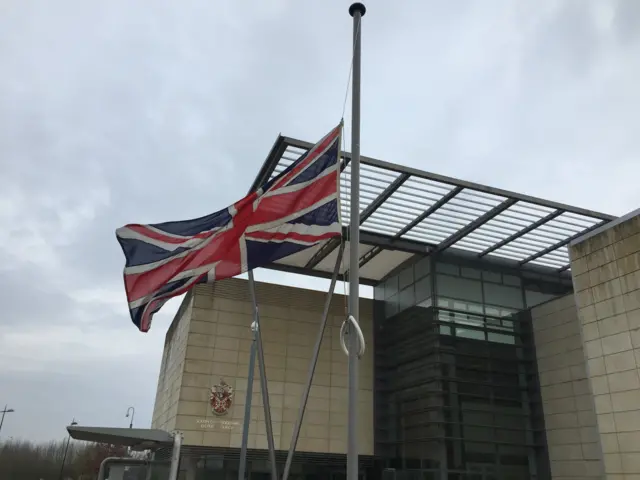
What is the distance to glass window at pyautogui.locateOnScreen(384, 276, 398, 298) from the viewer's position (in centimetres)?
2927

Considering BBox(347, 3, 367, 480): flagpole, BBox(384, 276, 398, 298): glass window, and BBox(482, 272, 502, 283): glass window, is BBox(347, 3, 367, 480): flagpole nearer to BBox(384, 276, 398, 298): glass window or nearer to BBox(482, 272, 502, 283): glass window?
BBox(482, 272, 502, 283): glass window

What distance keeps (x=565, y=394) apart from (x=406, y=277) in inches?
353

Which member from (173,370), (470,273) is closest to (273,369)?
(173,370)

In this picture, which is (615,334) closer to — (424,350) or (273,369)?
(424,350)

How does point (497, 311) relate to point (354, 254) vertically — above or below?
above

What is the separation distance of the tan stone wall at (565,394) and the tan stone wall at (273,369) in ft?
26.9

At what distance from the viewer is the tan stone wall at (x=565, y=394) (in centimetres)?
2202

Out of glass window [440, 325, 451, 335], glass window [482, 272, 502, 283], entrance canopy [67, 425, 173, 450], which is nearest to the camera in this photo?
entrance canopy [67, 425, 173, 450]

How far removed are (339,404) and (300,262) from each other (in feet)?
24.7

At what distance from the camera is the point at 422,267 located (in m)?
27.2

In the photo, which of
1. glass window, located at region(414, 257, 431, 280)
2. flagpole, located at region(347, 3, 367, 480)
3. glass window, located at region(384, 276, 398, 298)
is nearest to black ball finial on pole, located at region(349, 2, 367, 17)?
flagpole, located at region(347, 3, 367, 480)

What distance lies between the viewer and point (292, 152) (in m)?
20.4

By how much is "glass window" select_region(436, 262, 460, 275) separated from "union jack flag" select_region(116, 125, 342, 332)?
16881 millimetres

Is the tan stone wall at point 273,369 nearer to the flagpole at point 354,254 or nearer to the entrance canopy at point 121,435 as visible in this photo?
the entrance canopy at point 121,435
